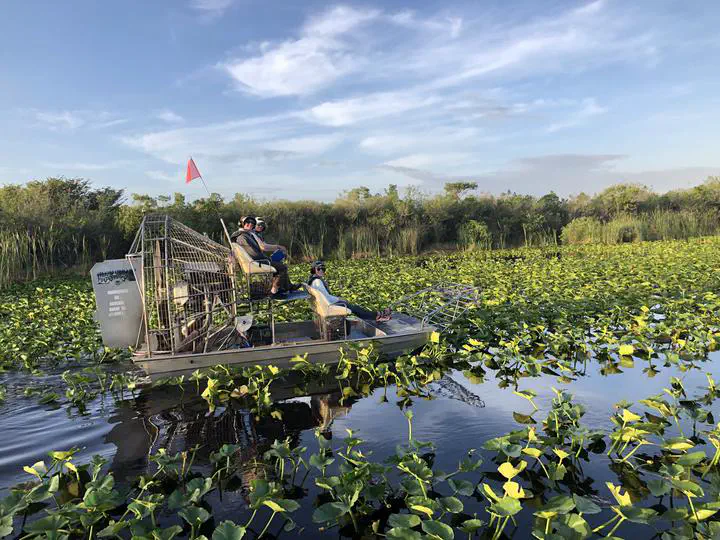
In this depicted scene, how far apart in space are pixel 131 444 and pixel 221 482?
50.7 inches

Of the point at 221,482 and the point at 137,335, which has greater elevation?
the point at 137,335

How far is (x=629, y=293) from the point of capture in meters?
9.70

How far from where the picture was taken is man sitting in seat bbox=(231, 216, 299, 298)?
19.3 feet

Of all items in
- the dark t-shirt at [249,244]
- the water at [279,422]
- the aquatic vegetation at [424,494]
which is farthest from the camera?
the dark t-shirt at [249,244]

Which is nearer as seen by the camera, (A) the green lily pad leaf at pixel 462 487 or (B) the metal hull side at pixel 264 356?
(A) the green lily pad leaf at pixel 462 487

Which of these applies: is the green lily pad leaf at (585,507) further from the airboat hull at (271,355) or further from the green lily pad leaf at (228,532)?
the airboat hull at (271,355)

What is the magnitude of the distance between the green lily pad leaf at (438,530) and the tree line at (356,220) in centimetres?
1574

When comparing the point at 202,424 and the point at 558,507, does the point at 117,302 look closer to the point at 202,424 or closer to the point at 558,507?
the point at 202,424

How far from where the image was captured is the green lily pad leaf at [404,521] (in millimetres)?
2562

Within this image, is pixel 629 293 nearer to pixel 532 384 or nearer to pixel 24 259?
pixel 532 384

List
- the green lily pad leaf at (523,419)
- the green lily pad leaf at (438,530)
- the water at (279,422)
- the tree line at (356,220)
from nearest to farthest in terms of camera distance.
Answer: the green lily pad leaf at (438,530) → the water at (279,422) → the green lily pad leaf at (523,419) → the tree line at (356,220)

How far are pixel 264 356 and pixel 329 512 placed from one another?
3162 mm

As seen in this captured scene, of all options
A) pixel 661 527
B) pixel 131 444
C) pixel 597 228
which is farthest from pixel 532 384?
pixel 597 228

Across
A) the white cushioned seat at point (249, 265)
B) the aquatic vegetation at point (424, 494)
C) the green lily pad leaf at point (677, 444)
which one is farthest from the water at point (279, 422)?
the white cushioned seat at point (249, 265)
